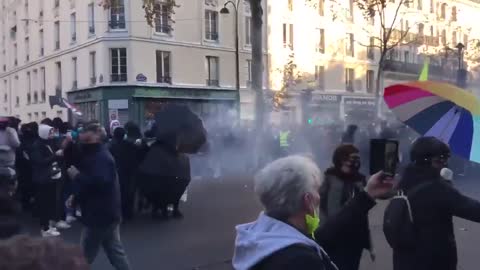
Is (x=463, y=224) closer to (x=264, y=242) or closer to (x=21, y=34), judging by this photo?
(x=264, y=242)

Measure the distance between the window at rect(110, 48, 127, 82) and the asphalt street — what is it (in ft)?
66.6

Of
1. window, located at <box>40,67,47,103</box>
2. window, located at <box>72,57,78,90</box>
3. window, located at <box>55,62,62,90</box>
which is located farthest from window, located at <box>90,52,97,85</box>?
window, located at <box>40,67,47,103</box>

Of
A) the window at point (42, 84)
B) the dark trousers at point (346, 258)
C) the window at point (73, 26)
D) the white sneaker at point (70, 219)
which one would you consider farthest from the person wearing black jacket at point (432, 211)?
the window at point (42, 84)

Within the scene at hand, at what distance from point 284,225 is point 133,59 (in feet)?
98.3

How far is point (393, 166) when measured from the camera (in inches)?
114

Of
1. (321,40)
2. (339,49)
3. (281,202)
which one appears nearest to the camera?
(281,202)

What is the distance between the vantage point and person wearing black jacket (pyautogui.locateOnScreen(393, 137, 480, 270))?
12.0 ft

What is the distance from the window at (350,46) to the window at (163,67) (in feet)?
51.8

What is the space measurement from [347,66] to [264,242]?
43.0m

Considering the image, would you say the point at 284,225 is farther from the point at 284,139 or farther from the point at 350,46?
the point at 350,46

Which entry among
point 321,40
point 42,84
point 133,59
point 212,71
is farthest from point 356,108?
point 42,84

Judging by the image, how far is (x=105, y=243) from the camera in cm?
543

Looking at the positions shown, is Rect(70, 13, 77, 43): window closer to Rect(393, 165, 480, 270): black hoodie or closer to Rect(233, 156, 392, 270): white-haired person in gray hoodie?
Rect(393, 165, 480, 270): black hoodie

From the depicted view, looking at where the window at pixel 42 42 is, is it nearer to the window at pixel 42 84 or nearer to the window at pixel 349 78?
the window at pixel 42 84
